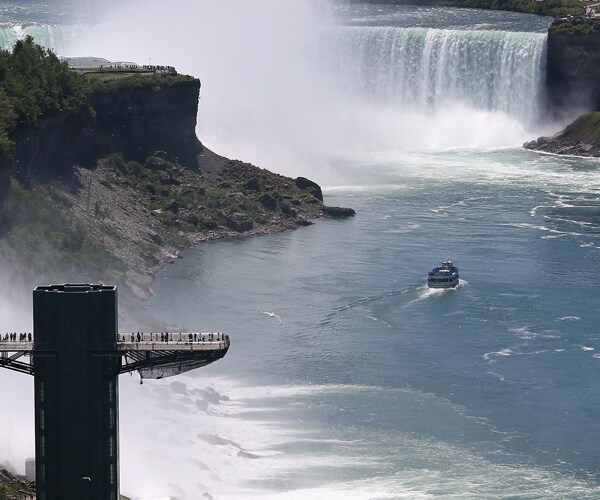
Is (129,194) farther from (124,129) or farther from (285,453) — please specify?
(285,453)

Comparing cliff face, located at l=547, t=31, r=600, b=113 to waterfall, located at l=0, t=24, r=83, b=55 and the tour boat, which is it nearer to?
waterfall, located at l=0, t=24, r=83, b=55

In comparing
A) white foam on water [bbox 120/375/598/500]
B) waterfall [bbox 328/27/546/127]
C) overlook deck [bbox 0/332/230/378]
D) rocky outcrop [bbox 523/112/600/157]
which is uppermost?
waterfall [bbox 328/27/546/127]

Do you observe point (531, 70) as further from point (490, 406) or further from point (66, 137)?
point (490, 406)

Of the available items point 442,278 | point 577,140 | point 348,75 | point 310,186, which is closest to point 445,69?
point 348,75

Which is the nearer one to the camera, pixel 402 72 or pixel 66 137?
pixel 66 137

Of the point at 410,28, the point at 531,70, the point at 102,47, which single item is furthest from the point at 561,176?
the point at 102,47

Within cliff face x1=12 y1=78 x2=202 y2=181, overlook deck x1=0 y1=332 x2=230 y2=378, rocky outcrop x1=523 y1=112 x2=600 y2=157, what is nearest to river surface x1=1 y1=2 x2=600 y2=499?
rocky outcrop x1=523 y1=112 x2=600 y2=157
